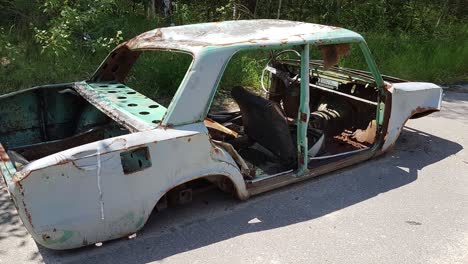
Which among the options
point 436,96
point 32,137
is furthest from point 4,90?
point 436,96

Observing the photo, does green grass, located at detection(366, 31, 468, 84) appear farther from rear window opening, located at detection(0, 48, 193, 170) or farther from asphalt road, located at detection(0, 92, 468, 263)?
rear window opening, located at detection(0, 48, 193, 170)

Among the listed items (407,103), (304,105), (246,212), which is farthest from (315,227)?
(407,103)

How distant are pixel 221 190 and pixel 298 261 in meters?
1.08

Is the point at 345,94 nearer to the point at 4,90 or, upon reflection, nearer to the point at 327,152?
the point at 327,152

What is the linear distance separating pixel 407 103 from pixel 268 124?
154 centimetres

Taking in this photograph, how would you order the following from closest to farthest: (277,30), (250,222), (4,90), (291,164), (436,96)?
1. (250,222)
2. (277,30)
3. (291,164)
4. (436,96)
5. (4,90)

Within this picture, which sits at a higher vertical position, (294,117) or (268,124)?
(268,124)

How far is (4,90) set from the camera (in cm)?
570

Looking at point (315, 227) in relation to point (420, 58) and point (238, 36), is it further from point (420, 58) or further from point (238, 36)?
point (420, 58)

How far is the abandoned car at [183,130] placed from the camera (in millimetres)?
2666

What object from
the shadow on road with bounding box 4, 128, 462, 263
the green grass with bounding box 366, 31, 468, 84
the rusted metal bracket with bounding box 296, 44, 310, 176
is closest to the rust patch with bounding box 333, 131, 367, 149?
the shadow on road with bounding box 4, 128, 462, 263

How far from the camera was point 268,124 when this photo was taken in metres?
3.93

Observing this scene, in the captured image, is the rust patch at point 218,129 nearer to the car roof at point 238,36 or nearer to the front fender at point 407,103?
the car roof at point 238,36

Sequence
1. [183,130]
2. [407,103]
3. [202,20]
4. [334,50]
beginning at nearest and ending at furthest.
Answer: [183,130]
[334,50]
[407,103]
[202,20]
